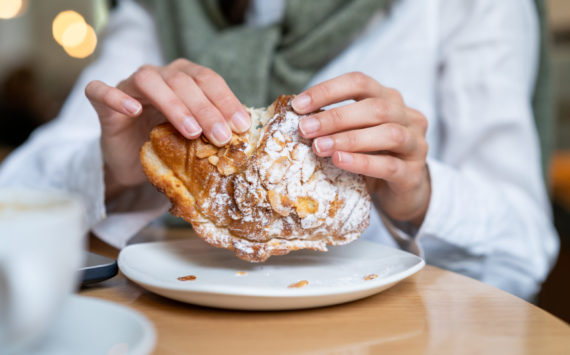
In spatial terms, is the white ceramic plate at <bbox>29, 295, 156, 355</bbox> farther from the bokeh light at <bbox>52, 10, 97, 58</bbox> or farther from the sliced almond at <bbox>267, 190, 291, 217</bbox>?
the bokeh light at <bbox>52, 10, 97, 58</bbox>

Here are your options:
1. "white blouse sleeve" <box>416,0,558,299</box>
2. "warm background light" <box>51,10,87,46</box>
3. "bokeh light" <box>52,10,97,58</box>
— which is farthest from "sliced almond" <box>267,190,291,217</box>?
"warm background light" <box>51,10,87,46</box>

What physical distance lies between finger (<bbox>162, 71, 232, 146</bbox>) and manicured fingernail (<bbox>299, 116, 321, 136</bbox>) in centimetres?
7

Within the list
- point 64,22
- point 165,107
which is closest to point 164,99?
point 165,107

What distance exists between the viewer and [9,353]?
29 centimetres

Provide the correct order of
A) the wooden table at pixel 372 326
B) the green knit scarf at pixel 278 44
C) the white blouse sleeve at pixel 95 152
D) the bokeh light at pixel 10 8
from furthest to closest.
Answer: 1. the bokeh light at pixel 10 8
2. the green knit scarf at pixel 278 44
3. the white blouse sleeve at pixel 95 152
4. the wooden table at pixel 372 326

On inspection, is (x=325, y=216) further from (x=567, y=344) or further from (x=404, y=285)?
(x=567, y=344)

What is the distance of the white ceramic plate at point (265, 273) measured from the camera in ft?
1.37

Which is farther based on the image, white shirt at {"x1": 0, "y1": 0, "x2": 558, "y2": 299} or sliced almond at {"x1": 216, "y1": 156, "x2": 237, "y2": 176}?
white shirt at {"x1": 0, "y1": 0, "x2": 558, "y2": 299}

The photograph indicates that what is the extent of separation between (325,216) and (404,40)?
59 centimetres

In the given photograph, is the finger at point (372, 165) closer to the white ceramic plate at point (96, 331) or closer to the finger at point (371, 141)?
the finger at point (371, 141)

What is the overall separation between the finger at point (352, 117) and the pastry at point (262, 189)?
0.06 feet

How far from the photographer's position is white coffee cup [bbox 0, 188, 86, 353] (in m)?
0.24

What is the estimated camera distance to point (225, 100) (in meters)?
0.55

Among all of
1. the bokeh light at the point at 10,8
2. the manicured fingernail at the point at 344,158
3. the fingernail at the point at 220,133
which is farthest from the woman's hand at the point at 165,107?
the bokeh light at the point at 10,8
